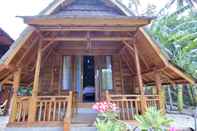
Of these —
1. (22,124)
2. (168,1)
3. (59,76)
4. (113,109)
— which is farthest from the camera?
(168,1)

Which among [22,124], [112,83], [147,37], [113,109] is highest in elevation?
[147,37]

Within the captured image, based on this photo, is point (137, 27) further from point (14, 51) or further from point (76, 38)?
point (14, 51)

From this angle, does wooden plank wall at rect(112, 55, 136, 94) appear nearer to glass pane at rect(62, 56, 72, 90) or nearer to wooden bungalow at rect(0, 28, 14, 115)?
glass pane at rect(62, 56, 72, 90)

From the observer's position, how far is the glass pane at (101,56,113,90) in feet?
31.1

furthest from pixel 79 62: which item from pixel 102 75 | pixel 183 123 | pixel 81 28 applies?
pixel 183 123

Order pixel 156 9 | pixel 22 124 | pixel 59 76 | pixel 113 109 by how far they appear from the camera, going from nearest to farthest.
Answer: pixel 113 109, pixel 22 124, pixel 59 76, pixel 156 9

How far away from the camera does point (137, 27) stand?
7.30 m

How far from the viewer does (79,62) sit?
9562mm

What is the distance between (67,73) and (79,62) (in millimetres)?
662

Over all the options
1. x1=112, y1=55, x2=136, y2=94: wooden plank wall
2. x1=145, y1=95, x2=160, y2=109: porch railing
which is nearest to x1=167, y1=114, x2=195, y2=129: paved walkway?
x1=145, y1=95, x2=160, y2=109: porch railing

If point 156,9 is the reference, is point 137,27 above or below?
below

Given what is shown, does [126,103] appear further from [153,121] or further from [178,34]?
[178,34]

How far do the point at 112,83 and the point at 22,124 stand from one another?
4104 mm

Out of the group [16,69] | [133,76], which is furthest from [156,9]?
[16,69]
